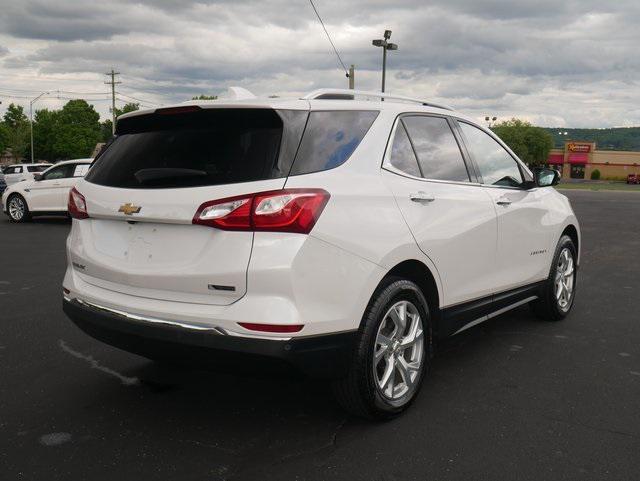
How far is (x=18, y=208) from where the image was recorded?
16938mm

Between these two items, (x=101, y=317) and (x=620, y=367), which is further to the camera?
(x=620, y=367)

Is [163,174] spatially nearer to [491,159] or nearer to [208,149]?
[208,149]

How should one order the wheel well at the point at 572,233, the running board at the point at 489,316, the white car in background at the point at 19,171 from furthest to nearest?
the white car in background at the point at 19,171, the wheel well at the point at 572,233, the running board at the point at 489,316

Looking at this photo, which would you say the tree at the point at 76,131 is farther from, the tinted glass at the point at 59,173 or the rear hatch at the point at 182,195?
the rear hatch at the point at 182,195

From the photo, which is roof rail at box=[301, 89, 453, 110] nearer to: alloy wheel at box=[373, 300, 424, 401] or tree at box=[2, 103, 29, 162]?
alloy wheel at box=[373, 300, 424, 401]

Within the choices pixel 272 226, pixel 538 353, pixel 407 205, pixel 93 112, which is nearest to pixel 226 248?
pixel 272 226

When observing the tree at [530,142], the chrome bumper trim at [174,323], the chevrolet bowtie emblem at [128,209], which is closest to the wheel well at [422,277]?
the chrome bumper trim at [174,323]

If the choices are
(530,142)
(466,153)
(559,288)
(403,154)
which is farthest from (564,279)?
(530,142)

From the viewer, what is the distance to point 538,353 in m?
4.98

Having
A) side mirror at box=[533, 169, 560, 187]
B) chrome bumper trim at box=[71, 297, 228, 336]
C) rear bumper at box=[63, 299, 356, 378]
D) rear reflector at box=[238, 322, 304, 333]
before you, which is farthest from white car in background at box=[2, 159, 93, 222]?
rear reflector at box=[238, 322, 304, 333]

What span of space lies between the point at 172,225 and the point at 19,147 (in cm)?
11298

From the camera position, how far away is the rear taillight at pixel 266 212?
3004 millimetres

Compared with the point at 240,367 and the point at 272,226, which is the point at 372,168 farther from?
the point at 240,367

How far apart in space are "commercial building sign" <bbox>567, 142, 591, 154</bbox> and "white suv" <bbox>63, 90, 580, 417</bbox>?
11892 cm
